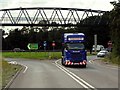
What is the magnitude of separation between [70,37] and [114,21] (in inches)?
439

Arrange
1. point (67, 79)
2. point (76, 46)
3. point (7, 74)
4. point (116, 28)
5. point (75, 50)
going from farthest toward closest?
point (116, 28) → point (76, 46) → point (75, 50) → point (7, 74) → point (67, 79)

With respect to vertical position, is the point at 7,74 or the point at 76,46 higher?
the point at 76,46

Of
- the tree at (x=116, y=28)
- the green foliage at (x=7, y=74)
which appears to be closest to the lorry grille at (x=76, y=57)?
the green foliage at (x=7, y=74)

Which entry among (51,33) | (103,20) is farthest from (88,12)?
(51,33)

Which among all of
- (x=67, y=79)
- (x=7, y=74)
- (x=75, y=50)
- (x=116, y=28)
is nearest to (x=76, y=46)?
(x=75, y=50)

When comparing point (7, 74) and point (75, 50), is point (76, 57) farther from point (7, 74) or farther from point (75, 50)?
point (7, 74)

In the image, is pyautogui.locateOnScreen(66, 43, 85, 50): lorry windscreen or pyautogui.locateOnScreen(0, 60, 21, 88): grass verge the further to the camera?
pyautogui.locateOnScreen(66, 43, 85, 50): lorry windscreen

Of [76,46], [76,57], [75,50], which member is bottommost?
[76,57]

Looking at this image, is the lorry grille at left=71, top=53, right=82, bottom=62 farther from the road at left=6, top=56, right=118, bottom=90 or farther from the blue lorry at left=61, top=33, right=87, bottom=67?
the road at left=6, top=56, right=118, bottom=90

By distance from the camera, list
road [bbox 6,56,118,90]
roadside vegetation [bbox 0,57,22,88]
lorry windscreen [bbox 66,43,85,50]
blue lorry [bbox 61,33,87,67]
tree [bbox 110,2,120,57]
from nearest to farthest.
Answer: road [bbox 6,56,118,90]
roadside vegetation [bbox 0,57,22,88]
blue lorry [bbox 61,33,87,67]
lorry windscreen [bbox 66,43,85,50]
tree [bbox 110,2,120,57]

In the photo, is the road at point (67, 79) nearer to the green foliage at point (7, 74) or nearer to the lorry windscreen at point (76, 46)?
the green foliage at point (7, 74)

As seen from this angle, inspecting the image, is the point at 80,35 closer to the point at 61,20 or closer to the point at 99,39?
the point at 61,20

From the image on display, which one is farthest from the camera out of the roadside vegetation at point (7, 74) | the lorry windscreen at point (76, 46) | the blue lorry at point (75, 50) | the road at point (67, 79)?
the lorry windscreen at point (76, 46)

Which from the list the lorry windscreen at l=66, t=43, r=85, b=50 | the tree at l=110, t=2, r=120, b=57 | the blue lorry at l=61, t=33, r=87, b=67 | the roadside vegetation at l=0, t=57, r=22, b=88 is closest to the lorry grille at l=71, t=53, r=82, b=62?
the blue lorry at l=61, t=33, r=87, b=67
